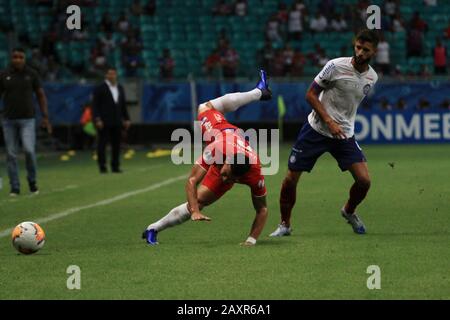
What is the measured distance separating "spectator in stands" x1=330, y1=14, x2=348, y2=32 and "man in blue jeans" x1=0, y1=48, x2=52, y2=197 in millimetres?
19892

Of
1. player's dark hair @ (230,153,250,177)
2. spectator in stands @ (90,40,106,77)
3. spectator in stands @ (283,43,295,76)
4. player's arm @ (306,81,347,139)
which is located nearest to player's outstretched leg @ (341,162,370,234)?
player's arm @ (306,81,347,139)

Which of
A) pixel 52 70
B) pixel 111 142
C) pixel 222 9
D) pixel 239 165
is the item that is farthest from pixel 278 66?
pixel 239 165

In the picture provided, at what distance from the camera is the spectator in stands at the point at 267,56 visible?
35312 mm

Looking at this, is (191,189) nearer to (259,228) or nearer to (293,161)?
(259,228)

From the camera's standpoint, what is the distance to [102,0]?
38.9 meters

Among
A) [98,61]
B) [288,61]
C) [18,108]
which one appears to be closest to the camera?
[18,108]

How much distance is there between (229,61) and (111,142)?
1232 cm

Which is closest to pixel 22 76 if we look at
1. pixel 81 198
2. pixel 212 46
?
pixel 81 198

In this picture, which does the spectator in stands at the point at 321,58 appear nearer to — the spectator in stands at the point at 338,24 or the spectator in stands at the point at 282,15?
the spectator in stands at the point at 338,24

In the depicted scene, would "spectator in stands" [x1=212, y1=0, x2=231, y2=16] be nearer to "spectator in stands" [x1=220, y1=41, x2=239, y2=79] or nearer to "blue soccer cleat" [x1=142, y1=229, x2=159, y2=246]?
"spectator in stands" [x1=220, y1=41, x2=239, y2=79]

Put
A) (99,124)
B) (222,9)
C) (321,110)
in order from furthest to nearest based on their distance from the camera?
1. (222,9)
2. (99,124)
3. (321,110)

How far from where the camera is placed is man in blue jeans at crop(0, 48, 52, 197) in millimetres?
17734

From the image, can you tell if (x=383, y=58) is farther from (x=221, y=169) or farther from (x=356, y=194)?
(x=221, y=169)

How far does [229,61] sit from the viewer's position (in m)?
35.2
